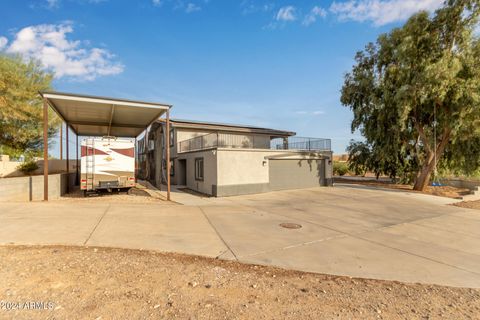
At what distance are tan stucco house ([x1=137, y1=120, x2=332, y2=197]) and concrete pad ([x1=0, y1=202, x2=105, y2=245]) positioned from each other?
687 cm

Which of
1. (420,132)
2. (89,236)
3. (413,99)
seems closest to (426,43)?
(413,99)

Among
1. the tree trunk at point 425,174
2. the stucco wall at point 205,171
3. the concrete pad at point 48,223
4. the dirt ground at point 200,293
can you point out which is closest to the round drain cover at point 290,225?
the dirt ground at point 200,293

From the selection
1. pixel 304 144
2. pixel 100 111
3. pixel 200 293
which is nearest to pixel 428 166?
pixel 304 144

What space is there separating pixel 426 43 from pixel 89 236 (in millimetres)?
21357

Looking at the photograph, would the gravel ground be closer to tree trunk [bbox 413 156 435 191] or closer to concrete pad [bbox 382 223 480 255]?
concrete pad [bbox 382 223 480 255]

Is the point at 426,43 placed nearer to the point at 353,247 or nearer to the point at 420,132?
the point at 420,132

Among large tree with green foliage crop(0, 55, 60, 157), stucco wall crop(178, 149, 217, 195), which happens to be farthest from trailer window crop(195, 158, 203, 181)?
large tree with green foliage crop(0, 55, 60, 157)

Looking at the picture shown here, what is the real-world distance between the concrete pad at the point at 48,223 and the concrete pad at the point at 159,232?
42 cm

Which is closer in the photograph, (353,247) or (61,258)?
(61,258)

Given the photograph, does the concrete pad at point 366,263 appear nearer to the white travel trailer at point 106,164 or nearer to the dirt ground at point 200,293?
the dirt ground at point 200,293

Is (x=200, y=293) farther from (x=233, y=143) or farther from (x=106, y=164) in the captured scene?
(x=233, y=143)

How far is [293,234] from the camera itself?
6.95 m

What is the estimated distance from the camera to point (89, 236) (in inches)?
249

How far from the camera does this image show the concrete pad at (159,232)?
5758 millimetres
